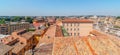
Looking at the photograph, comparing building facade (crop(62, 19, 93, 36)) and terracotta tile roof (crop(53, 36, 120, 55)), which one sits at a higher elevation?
terracotta tile roof (crop(53, 36, 120, 55))

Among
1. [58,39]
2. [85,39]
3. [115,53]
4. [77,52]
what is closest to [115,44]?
[115,53]

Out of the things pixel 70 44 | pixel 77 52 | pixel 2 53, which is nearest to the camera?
pixel 77 52

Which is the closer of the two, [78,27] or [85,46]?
[85,46]

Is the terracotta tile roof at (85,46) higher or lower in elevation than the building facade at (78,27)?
higher

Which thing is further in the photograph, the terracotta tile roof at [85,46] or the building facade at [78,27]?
the building facade at [78,27]

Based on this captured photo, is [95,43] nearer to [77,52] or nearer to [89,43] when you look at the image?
[89,43]

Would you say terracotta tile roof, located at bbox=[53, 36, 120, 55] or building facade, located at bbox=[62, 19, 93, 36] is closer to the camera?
terracotta tile roof, located at bbox=[53, 36, 120, 55]

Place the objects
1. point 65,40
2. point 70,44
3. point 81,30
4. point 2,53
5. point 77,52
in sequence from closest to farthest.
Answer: point 77,52
point 70,44
point 65,40
point 2,53
point 81,30

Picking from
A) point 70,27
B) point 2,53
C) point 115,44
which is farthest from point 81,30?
Result: point 115,44

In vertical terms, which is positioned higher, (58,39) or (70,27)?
(58,39)

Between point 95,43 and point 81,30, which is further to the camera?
point 81,30

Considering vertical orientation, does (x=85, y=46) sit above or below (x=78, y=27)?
above
